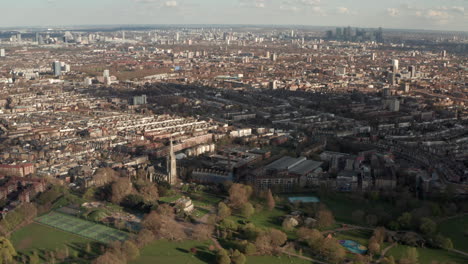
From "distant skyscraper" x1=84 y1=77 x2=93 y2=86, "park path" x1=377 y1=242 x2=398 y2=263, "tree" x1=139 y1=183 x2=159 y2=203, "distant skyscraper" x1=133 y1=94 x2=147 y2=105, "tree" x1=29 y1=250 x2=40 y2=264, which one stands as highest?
"distant skyscraper" x1=84 y1=77 x2=93 y2=86

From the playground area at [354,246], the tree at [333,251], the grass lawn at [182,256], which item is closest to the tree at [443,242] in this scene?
the playground area at [354,246]

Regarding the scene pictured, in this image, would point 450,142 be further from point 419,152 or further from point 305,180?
point 305,180

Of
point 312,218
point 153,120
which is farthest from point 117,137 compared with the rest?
point 312,218

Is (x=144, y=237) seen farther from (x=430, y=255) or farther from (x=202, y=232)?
(x=430, y=255)

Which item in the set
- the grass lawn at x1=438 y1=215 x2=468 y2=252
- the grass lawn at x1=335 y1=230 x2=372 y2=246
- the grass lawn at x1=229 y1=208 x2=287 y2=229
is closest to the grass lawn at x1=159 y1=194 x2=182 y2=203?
the grass lawn at x1=229 y1=208 x2=287 y2=229

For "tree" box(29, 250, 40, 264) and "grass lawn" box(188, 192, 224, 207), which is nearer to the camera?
"tree" box(29, 250, 40, 264)

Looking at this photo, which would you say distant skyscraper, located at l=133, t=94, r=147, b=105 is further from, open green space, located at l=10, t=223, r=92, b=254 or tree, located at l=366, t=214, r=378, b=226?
tree, located at l=366, t=214, r=378, b=226
